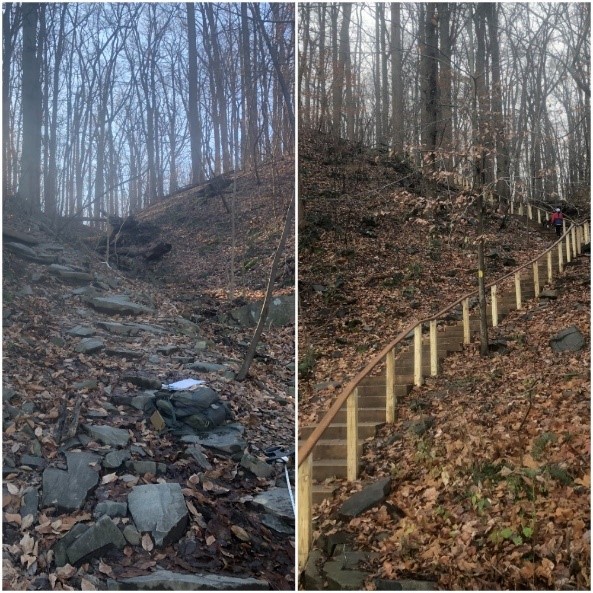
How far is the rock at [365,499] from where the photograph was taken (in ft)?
10.6

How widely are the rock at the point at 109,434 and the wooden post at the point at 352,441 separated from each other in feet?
4.67

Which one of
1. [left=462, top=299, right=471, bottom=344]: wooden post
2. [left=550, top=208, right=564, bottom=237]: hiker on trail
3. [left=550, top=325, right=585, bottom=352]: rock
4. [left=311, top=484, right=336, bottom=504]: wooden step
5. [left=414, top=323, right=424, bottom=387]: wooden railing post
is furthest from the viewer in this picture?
[left=550, top=208, right=564, bottom=237]: hiker on trail

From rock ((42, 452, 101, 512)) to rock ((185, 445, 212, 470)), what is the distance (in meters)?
0.52

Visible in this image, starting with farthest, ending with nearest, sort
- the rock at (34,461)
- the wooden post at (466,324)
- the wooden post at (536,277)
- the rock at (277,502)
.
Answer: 1. the wooden post at (536,277)
2. the wooden post at (466,324)
3. the rock at (277,502)
4. the rock at (34,461)

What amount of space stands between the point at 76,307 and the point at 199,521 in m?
1.70

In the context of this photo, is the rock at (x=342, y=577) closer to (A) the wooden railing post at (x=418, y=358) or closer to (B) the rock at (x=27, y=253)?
(A) the wooden railing post at (x=418, y=358)

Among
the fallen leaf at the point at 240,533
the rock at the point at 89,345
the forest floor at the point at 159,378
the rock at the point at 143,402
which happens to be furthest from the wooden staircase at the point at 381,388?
the rock at the point at 89,345

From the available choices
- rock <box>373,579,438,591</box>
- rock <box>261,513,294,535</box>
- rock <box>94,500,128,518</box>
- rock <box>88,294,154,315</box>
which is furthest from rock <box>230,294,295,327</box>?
rock <box>373,579,438,591</box>

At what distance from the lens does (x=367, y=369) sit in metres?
3.86

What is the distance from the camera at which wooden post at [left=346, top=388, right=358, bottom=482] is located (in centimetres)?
354

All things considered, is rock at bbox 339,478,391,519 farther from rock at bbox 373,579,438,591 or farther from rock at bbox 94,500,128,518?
rock at bbox 94,500,128,518

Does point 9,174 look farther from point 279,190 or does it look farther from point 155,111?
point 279,190

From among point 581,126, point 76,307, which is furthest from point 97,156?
point 581,126

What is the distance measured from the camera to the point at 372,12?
452cm
